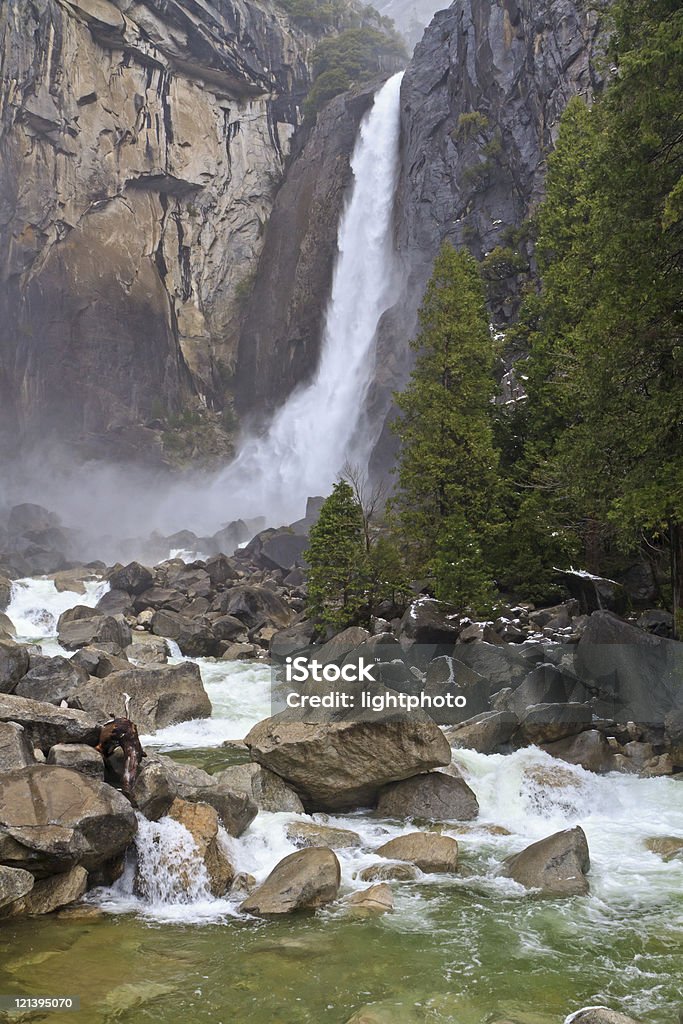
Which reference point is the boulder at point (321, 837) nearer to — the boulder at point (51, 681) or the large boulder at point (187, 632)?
the boulder at point (51, 681)

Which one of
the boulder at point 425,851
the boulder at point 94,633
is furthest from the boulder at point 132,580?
the boulder at point 425,851

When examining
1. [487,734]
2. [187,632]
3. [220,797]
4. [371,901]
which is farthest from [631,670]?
[187,632]

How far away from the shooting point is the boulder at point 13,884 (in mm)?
7773

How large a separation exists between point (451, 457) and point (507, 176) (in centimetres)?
2807

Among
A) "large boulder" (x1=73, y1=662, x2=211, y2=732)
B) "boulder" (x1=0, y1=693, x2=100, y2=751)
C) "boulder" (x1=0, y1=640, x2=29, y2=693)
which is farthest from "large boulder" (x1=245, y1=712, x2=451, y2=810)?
"boulder" (x1=0, y1=640, x2=29, y2=693)

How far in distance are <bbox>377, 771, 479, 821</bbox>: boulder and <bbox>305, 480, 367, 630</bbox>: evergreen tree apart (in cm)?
1030

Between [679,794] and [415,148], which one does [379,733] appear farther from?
[415,148]

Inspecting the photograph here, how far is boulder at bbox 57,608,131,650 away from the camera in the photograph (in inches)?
947

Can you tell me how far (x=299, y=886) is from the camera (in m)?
8.79

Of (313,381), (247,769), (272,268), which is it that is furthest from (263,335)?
(247,769)

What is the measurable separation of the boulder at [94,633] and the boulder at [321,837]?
14.2m

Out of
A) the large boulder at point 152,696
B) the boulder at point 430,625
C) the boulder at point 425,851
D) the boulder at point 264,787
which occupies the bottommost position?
the boulder at point 425,851

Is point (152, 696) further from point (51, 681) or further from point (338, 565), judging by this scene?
point (338, 565)

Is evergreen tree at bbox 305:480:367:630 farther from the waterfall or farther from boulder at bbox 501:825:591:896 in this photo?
the waterfall
